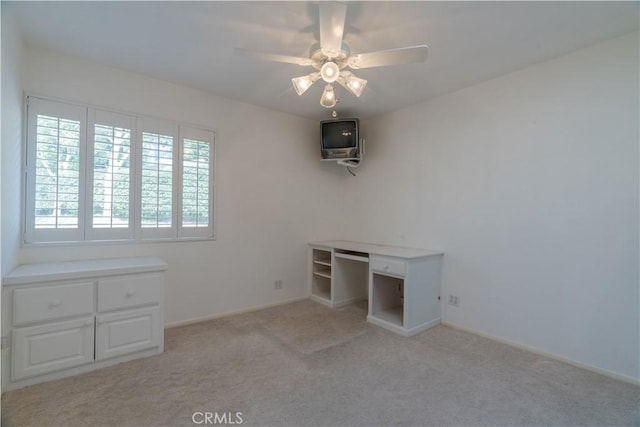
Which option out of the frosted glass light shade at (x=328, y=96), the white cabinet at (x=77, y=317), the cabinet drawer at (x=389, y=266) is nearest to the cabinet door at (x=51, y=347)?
the white cabinet at (x=77, y=317)

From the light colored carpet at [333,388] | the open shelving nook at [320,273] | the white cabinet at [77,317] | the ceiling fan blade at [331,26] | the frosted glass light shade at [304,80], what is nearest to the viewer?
the ceiling fan blade at [331,26]

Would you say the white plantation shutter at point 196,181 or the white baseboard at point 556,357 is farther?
the white plantation shutter at point 196,181

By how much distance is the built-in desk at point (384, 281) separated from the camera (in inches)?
116

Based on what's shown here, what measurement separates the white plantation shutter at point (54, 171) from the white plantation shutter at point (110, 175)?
8 centimetres

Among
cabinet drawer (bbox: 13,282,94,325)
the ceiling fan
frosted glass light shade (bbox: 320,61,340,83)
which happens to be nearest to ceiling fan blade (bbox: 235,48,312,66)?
the ceiling fan

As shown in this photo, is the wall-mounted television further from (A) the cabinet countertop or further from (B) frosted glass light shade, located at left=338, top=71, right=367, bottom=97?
(A) the cabinet countertop

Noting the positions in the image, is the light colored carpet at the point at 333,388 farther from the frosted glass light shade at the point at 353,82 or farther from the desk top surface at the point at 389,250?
the frosted glass light shade at the point at 353,82

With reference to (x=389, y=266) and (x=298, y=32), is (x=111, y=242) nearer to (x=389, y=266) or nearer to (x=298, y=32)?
(x=298, y=32)

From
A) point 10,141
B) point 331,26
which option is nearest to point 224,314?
point 10,141

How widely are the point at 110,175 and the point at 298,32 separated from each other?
2017 mm

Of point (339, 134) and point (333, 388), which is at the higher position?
point (339, 134)

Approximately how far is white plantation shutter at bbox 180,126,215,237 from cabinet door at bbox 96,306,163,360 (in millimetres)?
900

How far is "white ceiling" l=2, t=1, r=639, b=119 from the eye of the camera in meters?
1.88

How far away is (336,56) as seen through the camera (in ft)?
6.46
